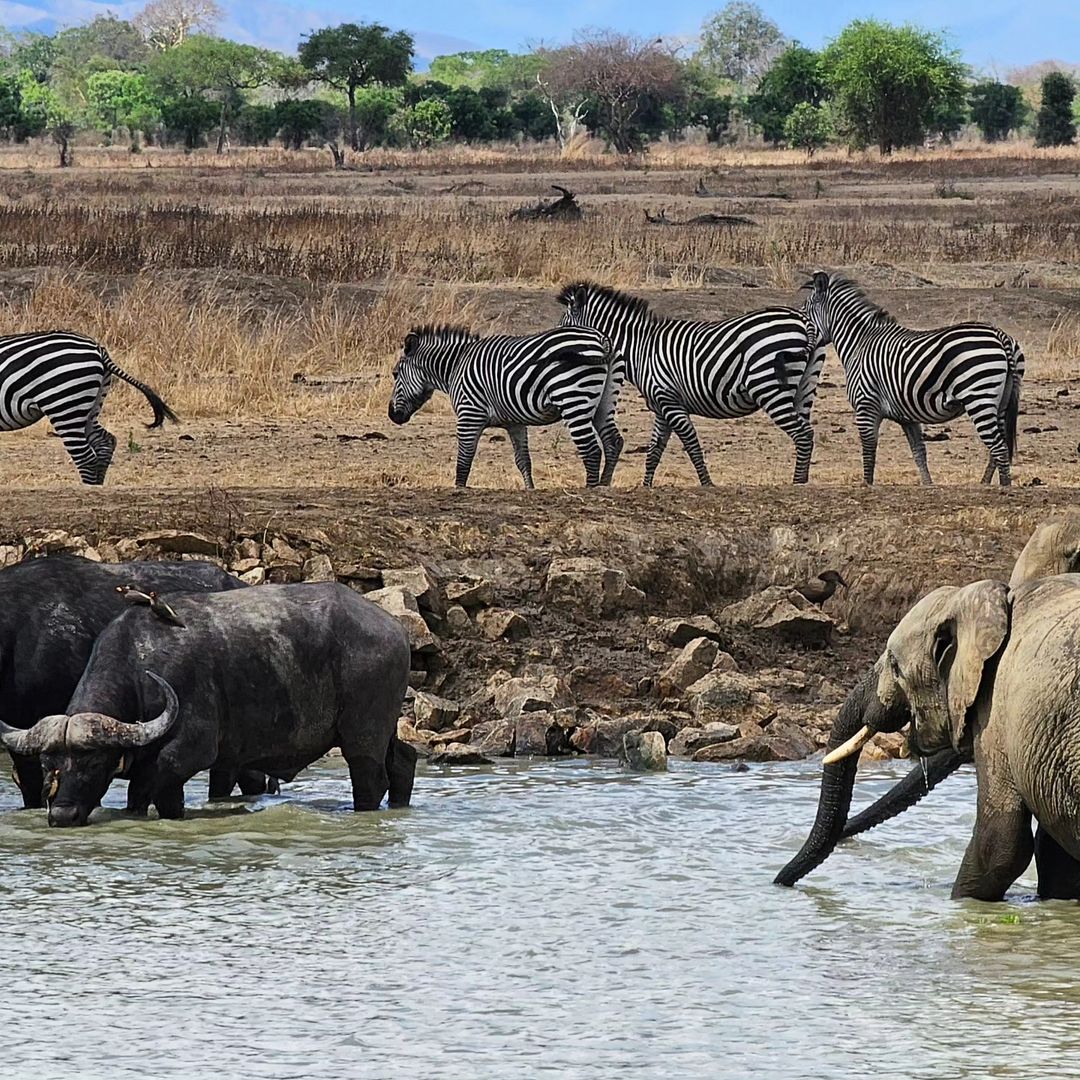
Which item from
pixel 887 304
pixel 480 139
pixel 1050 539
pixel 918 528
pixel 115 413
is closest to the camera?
pixel 1050 539

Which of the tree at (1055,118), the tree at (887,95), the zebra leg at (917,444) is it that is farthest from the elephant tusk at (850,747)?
the tree at (1055,118)

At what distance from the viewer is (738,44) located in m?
151

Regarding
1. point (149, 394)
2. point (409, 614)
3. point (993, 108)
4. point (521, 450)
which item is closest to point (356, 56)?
point (993, 108)

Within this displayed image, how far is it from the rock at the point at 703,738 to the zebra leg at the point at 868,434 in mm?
6508

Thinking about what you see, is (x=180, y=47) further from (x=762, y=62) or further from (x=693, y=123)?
(x=762, y=62)

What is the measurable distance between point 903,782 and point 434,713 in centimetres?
299

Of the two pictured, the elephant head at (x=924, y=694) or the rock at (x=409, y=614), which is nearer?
the elephant head at (x=924, y=694)

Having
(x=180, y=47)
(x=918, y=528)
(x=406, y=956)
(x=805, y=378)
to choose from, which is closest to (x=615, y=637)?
(x=918, y=528)

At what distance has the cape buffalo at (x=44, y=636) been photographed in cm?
796

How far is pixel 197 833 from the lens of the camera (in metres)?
7.47

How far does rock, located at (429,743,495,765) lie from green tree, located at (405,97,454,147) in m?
65.1

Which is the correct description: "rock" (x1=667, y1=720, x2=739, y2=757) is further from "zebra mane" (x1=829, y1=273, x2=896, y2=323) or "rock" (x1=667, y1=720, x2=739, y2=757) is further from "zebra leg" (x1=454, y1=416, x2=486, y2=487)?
"zebra mane" (x1=829, y1=273, x2=896, y2=323)

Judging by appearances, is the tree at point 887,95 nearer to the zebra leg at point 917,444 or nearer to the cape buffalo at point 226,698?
the zebra leg at point 917,444

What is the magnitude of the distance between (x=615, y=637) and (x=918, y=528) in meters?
1.99
